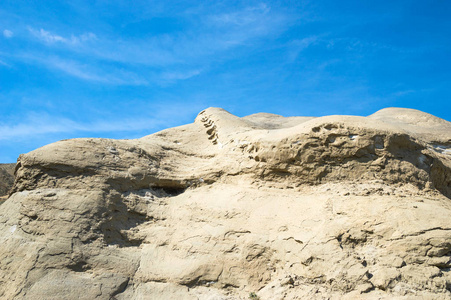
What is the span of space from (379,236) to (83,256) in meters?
5.66

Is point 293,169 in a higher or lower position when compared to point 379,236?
higher

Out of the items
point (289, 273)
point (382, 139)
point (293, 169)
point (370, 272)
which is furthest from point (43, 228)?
point (382, 139)

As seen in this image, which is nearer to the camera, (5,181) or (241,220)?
(241,220)

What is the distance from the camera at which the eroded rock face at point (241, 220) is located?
6711 millimetres

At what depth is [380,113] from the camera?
15430 mm

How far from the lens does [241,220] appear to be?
8320 millimetres

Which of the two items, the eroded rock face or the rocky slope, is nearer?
the eroded rock face

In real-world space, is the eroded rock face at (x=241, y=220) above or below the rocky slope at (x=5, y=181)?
below

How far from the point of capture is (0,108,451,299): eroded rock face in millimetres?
6711

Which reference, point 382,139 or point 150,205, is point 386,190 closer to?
point 382,139

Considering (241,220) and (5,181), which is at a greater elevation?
(5,181)

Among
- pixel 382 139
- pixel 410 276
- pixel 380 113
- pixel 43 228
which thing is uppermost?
pixel 380 113

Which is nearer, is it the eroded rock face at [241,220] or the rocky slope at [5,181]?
the eroded rock face at [241,220]

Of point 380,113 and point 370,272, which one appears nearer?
point 370,272
